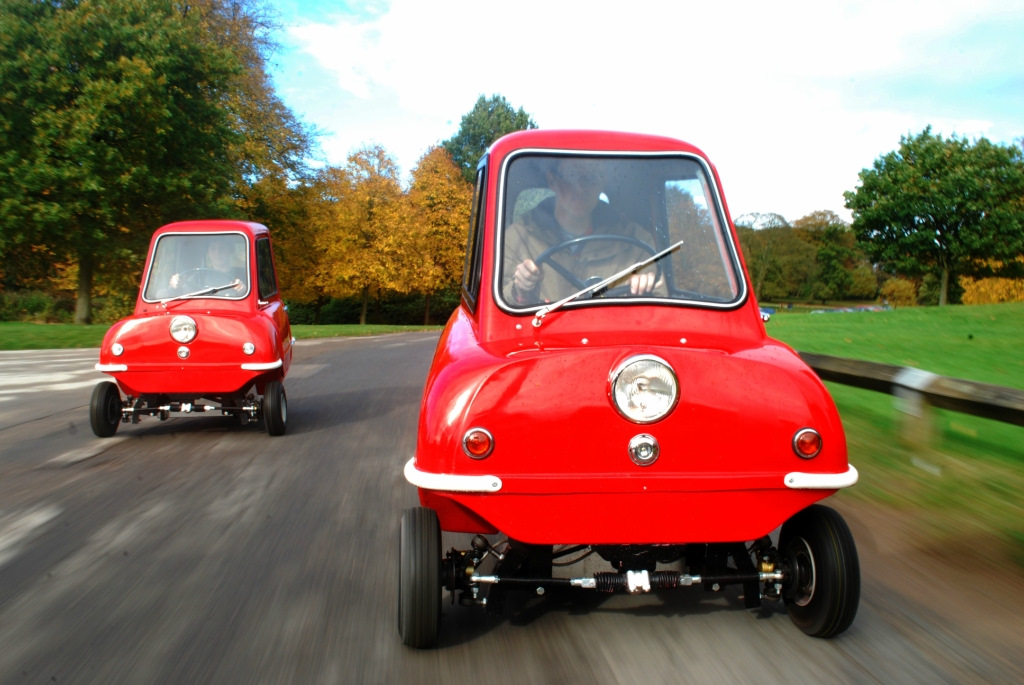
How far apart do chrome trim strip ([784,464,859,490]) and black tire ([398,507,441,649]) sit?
4.57 feet

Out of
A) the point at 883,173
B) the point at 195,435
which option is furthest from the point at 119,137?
the point at 883,173

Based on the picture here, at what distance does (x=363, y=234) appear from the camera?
5131 centimetres

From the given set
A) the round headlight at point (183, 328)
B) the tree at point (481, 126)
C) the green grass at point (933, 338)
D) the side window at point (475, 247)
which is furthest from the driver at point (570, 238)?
the tree at point (481, 126)

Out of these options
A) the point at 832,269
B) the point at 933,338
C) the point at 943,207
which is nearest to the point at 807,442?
the point at 933,338

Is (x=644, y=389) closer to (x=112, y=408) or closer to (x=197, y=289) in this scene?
(x=112, y=408)

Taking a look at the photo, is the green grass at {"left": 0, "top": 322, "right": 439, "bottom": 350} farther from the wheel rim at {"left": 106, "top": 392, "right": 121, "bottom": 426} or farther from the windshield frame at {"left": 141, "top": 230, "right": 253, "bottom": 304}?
the wheel rim at {"left": 106, "top": 392, "right": 121, "bottom": 426}

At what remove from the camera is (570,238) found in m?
4.49

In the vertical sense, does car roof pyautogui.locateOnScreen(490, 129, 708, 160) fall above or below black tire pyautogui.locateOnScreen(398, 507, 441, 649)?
above

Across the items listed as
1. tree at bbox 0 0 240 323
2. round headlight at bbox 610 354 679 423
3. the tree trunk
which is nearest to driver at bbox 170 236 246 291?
round headlight at bbox 610 354 679 423

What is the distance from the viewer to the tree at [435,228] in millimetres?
50594

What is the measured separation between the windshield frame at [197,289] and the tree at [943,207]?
41071mm

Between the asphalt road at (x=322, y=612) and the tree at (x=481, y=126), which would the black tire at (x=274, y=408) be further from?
the tree at (x=481, y=126)

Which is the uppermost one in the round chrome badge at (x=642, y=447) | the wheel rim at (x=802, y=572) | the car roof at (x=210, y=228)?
the car roof at (x=210, y=228)

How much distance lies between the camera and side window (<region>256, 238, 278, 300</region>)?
10.3 meters
